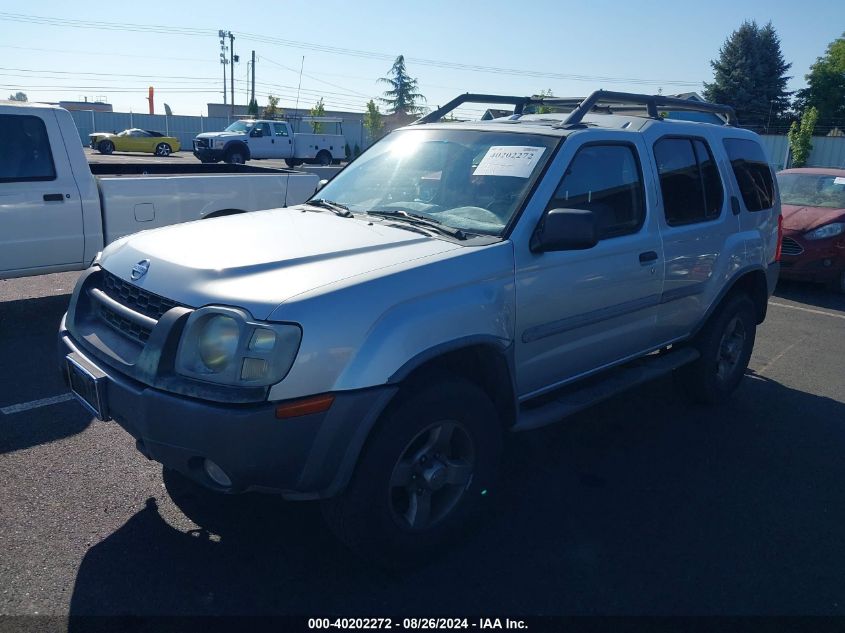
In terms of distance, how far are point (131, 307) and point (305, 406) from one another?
1.08 metres

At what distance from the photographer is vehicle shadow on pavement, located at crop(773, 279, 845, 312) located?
916cm

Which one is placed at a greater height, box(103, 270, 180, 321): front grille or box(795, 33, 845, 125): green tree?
box(795, 33, 845, 125): green tree

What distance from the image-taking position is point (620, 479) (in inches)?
163

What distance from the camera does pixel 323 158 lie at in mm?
Answer: 33938

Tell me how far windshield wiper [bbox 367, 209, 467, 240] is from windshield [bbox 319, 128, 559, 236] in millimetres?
33

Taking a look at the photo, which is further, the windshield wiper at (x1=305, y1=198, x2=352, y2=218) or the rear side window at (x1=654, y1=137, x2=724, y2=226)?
the rear side window at (x1=654, y1=137, x2=724, y2=226)

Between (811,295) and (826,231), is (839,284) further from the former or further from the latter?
(826,231)

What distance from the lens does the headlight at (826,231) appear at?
9.52m

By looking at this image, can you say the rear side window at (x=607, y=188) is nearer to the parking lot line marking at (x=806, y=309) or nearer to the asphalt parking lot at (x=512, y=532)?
the asphalt parking lot at (x=512, y=532)

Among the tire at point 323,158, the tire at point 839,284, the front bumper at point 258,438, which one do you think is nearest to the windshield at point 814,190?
the tire at point 839,284

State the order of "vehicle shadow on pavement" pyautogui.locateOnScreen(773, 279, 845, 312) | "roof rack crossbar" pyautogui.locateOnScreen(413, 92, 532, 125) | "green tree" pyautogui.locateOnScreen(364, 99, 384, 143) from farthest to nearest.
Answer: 1. "green tree" pyautogui.locateOnScreen(364, 99, 384, 143)
2. "vehicle shadow on pavement" pyautogui.locateOnScreen(773, 279, 845, 312)
3. "roof rack crossbar" pyautogui.locateOnScreen(413, 92, 532, 125)

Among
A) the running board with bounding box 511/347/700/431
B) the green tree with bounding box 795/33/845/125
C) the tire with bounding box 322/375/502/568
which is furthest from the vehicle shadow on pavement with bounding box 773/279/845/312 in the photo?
the green tree with bounding box 795/33/845/125

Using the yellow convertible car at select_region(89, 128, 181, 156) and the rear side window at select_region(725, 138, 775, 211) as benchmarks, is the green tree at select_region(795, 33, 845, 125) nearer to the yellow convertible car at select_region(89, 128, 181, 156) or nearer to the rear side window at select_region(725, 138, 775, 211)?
the yellow convertible car at select_region(89, 128, 181, 156)

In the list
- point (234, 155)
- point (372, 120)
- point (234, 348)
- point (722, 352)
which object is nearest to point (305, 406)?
point (234, 348)
